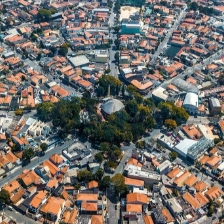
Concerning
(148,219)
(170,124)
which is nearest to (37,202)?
(148,219)

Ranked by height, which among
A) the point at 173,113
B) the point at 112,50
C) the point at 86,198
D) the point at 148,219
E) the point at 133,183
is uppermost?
the point at 173,113

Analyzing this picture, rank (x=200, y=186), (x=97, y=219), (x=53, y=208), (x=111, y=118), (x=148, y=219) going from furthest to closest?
(x=111, y=118) → (x=200, y=186) → (x=53, y=208) → (x=148, y=219) → (x=97, y=219)

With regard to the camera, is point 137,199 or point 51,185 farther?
point 51,185

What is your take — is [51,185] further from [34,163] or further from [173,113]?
[173,113]

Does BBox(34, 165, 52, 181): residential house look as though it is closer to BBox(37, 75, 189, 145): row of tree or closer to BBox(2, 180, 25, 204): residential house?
BBox(2, 180, 25, 204): residential house

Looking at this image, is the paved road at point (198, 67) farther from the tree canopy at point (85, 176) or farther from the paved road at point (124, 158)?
the tree canopy at point (85, 176)

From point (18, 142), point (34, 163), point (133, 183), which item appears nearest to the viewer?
point (133, 183)

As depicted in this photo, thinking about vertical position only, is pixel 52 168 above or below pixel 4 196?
below

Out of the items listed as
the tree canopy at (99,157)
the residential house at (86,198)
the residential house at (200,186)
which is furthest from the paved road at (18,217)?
the residential house at (200,186)

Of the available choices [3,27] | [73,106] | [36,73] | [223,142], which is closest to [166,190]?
[223,142]
